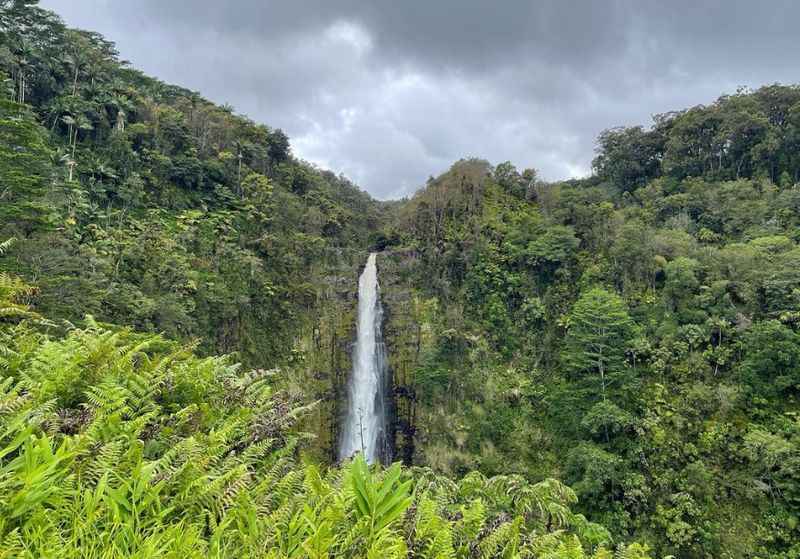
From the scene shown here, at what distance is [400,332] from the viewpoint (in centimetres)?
2130

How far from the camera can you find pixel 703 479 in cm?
1286

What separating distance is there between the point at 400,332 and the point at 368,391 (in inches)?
138

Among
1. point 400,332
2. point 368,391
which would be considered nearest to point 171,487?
point 368,391

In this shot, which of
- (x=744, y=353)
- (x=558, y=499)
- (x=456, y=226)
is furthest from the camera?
(x=456, y=226)

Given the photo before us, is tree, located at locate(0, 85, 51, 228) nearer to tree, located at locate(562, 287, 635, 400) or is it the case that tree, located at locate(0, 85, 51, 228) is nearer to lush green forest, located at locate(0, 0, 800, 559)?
lush green forest, located at locate(0, 0, 800, 559)

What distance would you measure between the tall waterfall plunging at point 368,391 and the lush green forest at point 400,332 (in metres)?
0.63

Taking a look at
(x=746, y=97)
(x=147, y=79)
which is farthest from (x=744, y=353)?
(x=147, y=79)

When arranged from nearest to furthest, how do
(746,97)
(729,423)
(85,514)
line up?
(85,514) < (729,423) < (746,97)

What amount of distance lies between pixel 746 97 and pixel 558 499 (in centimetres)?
3290

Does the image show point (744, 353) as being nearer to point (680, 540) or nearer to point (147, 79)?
point (680, 540)

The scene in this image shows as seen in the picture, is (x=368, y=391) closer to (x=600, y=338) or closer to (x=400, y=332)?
(x=400, y=332)

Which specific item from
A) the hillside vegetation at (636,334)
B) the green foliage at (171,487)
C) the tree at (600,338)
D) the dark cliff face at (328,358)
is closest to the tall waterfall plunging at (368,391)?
the dark cliff face at (328,358)

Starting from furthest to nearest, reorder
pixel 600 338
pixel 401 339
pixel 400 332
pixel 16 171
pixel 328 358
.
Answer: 1. pixel 400 332
2. pixel 401 339
3. pixel 328 358
4. pixel 600 338
5. pixel 16 171

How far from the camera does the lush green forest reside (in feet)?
6.49
